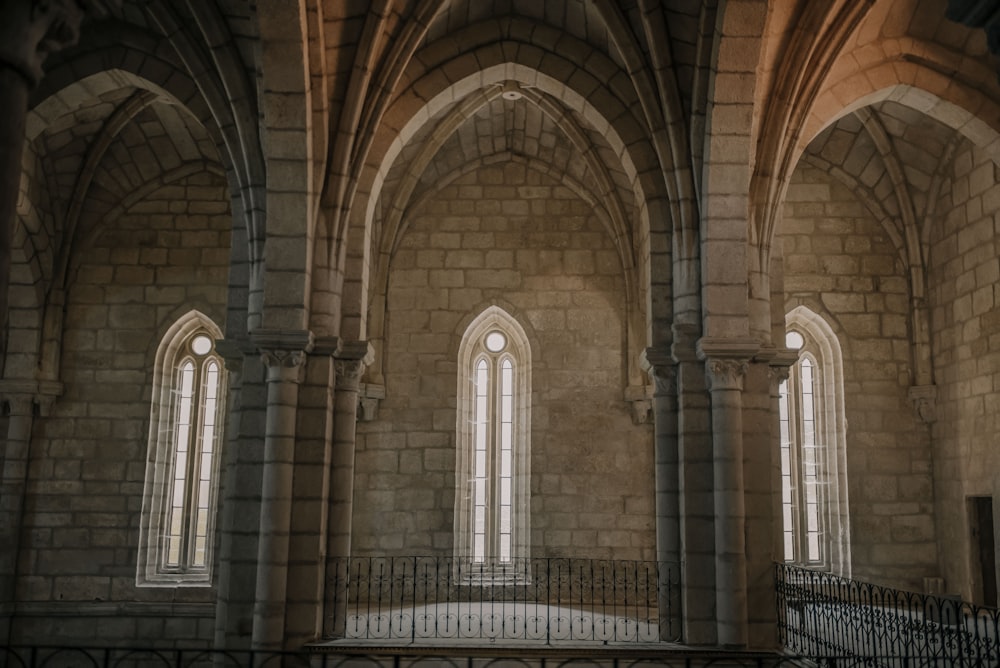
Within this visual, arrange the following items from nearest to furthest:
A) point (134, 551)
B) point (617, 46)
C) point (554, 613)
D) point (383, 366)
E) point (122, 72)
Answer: point (617, 46)
point (122, 72)
point (554, 613)
point (134, 551)
point (383, 366)

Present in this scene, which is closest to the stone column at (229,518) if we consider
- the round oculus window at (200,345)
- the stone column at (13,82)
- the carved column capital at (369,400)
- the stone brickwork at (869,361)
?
the carved column capital at (369,400)

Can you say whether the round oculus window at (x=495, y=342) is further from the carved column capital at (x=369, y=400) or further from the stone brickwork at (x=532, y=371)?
the carved column capital at (x=369, y=400)

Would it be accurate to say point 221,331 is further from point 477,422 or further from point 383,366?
point 477,422

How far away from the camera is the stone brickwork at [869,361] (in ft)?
46.4

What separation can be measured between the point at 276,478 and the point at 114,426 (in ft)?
19.5

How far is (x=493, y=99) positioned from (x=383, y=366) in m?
4.52

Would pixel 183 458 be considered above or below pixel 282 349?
below

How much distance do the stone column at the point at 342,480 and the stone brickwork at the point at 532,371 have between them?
166 inches

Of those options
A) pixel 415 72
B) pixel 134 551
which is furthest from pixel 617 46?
pixel 134 551

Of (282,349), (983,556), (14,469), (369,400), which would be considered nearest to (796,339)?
(983,556)

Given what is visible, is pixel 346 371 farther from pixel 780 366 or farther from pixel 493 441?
pixel 493 441

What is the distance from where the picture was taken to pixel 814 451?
49.0 feet

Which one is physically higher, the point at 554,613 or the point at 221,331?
the point at 221,331

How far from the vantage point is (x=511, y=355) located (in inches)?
617
